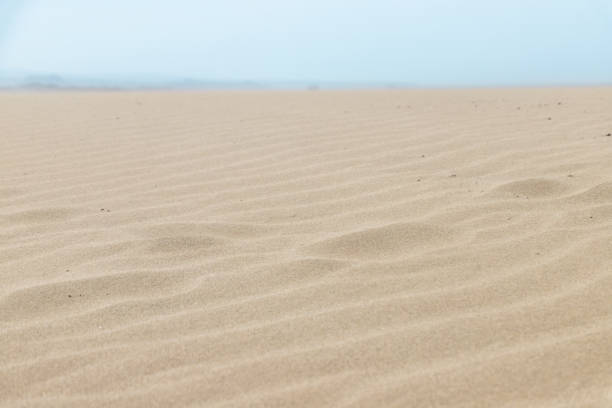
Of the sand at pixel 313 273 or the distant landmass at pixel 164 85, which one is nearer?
the sand at pixel 313 273

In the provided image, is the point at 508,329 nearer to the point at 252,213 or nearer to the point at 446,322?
the point at 446,322

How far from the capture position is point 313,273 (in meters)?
2.55

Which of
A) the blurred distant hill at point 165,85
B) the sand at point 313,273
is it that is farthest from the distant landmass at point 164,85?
the sand at point 313,273

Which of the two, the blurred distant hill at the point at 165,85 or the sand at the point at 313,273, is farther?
the blurred distant hill at the point at 165,85

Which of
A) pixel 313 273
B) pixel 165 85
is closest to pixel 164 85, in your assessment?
pixel 165 85

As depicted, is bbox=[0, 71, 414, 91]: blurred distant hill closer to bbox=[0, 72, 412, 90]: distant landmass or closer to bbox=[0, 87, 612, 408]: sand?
bbox=[0, 72, 412, 90]: distant landmass

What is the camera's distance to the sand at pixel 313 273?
1892 mm

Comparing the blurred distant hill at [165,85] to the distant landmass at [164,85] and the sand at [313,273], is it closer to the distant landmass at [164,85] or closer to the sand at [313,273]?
the distant landmass at [164,85]

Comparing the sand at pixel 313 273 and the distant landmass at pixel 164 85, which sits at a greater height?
the distant landmass at pixel 164 85

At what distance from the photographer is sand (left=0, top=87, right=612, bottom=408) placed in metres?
1.89

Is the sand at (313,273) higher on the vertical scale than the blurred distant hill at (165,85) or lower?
lower

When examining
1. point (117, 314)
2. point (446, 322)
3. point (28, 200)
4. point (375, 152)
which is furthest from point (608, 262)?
point (28, 200)

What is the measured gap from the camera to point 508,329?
2.10 meters

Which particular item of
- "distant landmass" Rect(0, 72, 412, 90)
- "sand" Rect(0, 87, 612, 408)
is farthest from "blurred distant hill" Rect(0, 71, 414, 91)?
"sand" Rect(0, 87, 612, 408)
